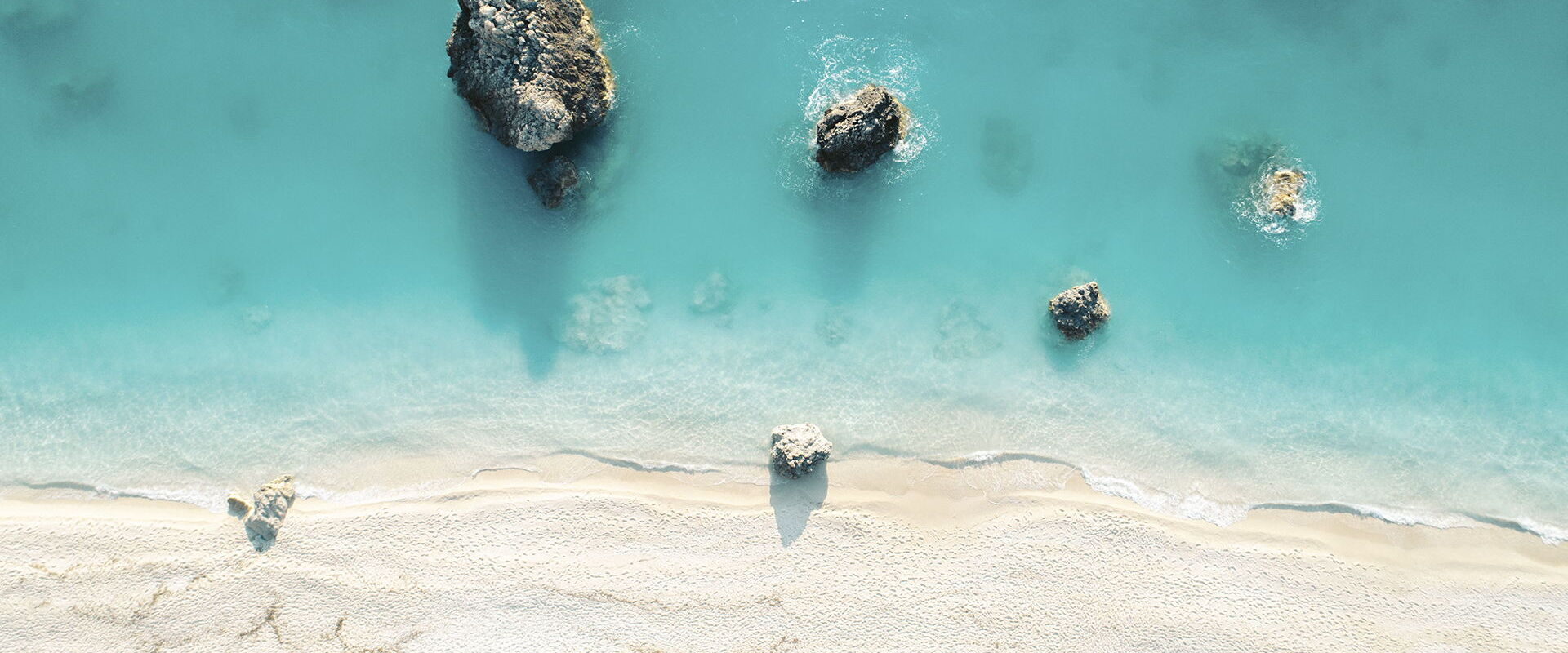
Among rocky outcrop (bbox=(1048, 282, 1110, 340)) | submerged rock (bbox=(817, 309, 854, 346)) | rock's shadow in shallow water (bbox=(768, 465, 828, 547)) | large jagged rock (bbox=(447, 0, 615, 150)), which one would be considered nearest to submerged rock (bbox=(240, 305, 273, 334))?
large jagged rock (bbox=(447, 0, 615, 150))

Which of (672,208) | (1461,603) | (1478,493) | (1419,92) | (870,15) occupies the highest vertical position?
(870,15)

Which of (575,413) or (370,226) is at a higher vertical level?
(370,226)

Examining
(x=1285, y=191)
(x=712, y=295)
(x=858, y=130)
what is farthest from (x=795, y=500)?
(x=1285, y=191)

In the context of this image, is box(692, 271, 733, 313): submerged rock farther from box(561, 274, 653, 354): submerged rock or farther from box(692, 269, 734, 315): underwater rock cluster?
box(561, 274, 653, 354): submerged rock

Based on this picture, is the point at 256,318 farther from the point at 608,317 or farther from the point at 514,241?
the point at 608,317

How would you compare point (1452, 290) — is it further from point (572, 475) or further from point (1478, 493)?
point (572, 475)

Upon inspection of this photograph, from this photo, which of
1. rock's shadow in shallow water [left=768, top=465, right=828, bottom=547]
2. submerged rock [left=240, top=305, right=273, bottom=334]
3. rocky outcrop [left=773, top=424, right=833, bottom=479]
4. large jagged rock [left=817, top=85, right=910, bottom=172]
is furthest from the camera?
submerged rock [left=240, top=305, right=273, bottom=334]

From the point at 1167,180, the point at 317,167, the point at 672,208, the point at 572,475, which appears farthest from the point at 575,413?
the point at 1167,180
